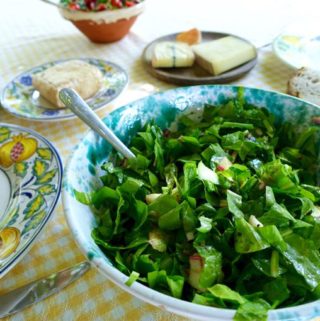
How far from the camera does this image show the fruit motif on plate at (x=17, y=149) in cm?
79

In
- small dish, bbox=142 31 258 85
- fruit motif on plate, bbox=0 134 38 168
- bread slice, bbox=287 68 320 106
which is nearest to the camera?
fruit motif on plate, bbox=0 134 38 168

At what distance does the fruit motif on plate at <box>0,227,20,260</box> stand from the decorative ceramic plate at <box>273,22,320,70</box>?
0.83 meters

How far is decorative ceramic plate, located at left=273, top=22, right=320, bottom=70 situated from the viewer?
3.59ft

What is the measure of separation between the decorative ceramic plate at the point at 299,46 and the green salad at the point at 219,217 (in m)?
0.46

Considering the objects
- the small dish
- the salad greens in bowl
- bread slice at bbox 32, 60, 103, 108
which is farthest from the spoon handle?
the small dish

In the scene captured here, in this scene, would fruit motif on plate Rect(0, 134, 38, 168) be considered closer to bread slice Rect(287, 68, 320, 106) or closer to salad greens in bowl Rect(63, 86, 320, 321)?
salad greens in bowl Rect(63, 86, 320, 321)

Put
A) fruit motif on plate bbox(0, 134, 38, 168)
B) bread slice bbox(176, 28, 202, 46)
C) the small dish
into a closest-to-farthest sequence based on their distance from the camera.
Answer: fruit motif on plate bbox(0, 134, 38, 168), the small dish, bread slice bbox(176, 28, 202, 46)

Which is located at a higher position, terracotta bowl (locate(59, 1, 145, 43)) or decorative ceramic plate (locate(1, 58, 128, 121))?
terracotta bowl (locate(59, 1, 145, 43))

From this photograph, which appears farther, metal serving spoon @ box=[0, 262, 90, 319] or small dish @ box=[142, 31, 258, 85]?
small dish @ box=[142, 31, 258, 85]

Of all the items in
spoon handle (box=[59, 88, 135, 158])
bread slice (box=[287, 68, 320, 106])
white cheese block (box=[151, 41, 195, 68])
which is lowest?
white cheese block (box=[151, 41, 195, 68])

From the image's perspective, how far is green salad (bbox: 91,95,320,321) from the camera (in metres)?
0.46

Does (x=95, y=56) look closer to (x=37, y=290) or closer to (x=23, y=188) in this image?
(x=23, y=188)

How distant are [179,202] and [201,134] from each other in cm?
19

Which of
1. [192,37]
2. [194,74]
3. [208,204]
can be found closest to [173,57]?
[194,74]
